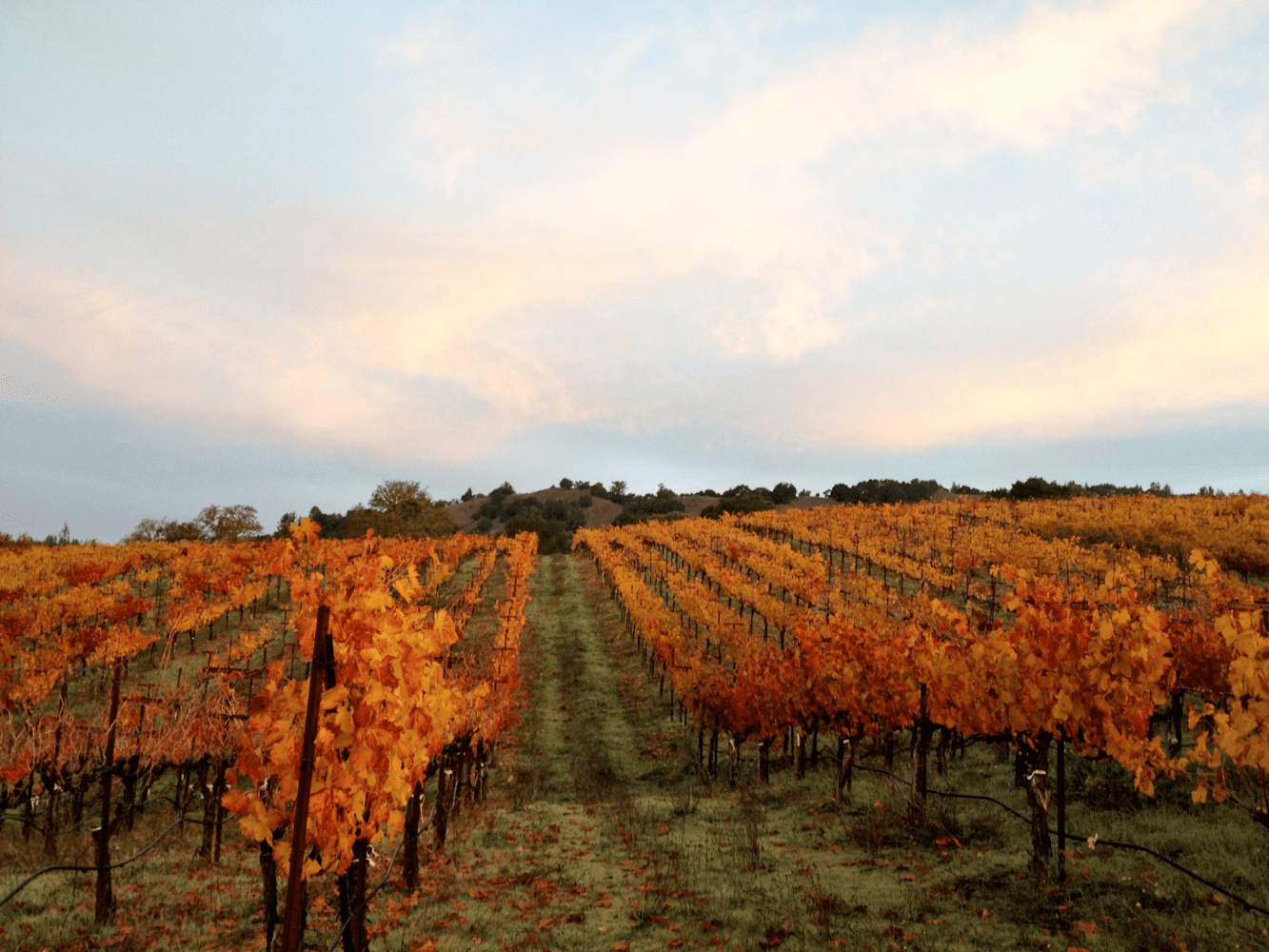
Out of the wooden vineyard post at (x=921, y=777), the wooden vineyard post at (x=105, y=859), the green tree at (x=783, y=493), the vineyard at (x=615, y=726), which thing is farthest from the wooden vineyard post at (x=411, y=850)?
the green tree at (x=783, y=493)

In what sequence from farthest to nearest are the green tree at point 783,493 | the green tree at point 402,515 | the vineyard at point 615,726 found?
the green tree at point 783,493
the green tree at point 402,515
the vineyard at point 615,726

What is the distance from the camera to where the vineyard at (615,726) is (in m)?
4.85

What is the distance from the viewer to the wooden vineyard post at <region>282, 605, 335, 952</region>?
3.65m

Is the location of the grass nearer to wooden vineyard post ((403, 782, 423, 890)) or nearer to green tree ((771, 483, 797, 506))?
wooden vineyard post ((403, 782, 423, 890))

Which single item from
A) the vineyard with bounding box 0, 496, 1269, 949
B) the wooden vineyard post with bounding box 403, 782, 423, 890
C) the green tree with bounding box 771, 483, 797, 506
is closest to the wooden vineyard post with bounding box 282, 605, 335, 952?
the vineyard with bounding box 0, 496, 1269, 949

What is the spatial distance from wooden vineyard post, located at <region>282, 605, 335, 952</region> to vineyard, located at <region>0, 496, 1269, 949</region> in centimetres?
2

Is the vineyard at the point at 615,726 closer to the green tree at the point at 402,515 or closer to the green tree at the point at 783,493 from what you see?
the green tree at the point at 402,515

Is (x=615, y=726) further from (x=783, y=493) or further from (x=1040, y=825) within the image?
(x=783, y=493)

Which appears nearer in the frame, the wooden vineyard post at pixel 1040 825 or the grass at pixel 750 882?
the grass at pixel 750 882

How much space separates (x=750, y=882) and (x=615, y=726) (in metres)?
15.8

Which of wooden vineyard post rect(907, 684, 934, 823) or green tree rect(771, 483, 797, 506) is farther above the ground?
green tree rect(771, 483, 797, 506)

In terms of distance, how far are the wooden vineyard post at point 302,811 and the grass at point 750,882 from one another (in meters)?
5.22

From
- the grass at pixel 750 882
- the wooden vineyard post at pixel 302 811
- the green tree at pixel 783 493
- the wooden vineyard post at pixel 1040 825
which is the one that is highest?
the green tree at pixel 783 493

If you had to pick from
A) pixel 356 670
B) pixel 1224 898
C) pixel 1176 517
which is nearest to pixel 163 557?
pixel 356 670
